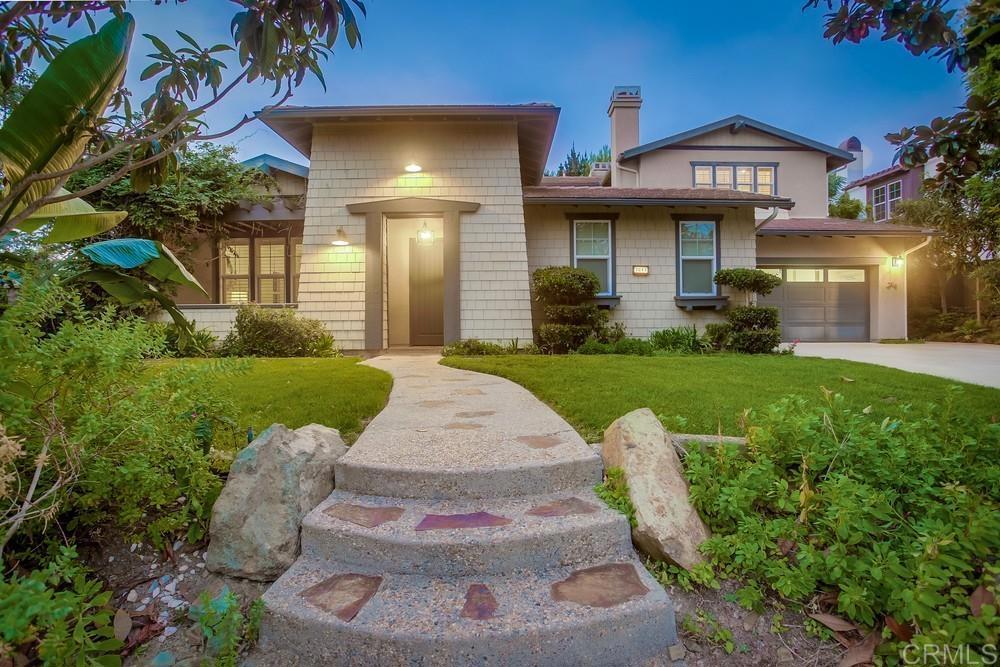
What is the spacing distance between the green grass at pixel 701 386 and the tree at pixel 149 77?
8.18ft

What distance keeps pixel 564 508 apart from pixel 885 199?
64.7 ft

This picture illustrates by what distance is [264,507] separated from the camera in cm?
201

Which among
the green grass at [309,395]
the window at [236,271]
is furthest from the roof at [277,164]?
the green grass at [309,395]

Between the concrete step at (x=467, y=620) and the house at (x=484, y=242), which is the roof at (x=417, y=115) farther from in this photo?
the concrete step at (x=467, y=620)

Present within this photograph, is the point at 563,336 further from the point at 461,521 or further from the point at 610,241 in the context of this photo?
the point at 461,521

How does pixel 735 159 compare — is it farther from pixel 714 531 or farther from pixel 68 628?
pixel 68 628

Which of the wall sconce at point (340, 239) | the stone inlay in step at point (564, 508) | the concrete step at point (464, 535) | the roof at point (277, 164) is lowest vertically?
the concrete step at point (464, 535)

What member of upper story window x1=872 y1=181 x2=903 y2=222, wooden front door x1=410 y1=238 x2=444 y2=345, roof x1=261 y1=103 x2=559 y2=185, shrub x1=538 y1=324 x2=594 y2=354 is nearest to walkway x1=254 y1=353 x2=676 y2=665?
shrub x1=538 y1=324 x2=594 y2=354

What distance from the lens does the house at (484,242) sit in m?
8.59

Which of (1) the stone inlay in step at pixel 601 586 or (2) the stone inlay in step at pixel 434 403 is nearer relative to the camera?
(1) the stone inlay in step at pixel 601 586

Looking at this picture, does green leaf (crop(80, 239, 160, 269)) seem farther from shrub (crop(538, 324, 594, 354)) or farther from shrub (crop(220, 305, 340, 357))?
shrub (crop(538, 324, 594, 354))

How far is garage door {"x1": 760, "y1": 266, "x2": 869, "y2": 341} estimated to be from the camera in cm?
1216

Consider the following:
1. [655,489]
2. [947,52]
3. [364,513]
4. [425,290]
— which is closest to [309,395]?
[364,513]

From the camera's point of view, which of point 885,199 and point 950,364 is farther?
point 885,199
